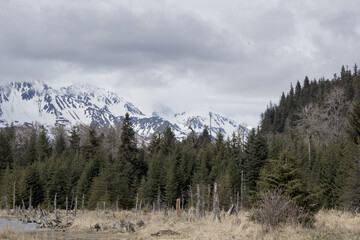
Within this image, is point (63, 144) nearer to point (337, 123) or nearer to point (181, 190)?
point (181, 190)

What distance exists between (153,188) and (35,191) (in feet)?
70.8

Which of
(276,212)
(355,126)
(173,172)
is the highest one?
(355,126)

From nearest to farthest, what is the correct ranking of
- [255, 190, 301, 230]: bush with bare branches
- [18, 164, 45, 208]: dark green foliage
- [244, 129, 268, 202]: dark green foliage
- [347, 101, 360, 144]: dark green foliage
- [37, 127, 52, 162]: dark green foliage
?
[255, 190, 301, 230]: bush with bare branches, [244, 129, 268, 202]: dark green foliage, [347, 101, 360, 144]: dark green foliage, [18, 164, 45, 208]: dark green foliage, [37, 127, 52, 162]: dark green foliage

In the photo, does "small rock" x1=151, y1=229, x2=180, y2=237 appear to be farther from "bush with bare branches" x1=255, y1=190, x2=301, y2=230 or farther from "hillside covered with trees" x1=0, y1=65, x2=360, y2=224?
"hillside covered with trees" x1=0, y1=65, x2=360, y2=224

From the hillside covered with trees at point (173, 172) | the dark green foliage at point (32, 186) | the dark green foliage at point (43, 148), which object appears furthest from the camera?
the dark green foliage at point (43, 148)

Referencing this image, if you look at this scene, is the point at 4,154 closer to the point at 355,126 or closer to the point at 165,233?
the point at 355,126

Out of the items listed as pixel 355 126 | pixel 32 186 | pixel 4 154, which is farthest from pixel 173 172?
pixel 4 154

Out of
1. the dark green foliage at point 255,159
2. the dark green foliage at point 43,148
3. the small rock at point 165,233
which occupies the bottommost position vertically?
the small rock at point 165,233

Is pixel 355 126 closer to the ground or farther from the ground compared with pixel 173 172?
farther from the ground

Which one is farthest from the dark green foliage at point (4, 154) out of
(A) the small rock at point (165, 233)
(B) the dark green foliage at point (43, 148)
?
(A) the small rock at point (165, 233)

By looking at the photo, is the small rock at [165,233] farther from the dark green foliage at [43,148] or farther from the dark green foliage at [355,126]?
→ the dark green foliage at [43,148]

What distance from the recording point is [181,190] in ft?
206

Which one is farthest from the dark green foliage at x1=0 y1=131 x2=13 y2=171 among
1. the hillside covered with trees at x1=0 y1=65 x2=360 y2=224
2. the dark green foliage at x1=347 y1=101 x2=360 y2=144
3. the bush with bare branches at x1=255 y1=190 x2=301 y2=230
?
the bush with bare branches at x1=255 y1=190 x2=301 y2=230

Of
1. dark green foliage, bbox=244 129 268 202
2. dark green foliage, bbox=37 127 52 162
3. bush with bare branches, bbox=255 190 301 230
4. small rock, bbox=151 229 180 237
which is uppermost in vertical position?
dark green foliage, bbox=37 127 52 162
